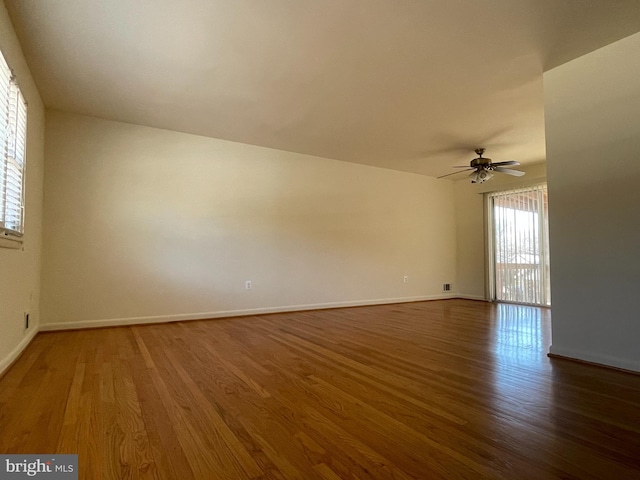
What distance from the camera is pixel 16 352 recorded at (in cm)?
269

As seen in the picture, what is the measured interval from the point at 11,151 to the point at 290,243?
3.39m

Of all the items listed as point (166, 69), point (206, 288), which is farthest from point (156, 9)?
point (206, 288)

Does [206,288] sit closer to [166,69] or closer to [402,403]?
[166,69]

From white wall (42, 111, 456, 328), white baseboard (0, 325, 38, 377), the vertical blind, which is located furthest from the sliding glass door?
the vertical blind

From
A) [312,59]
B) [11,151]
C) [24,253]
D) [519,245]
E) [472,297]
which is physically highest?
[312,59]

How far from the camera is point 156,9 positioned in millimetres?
2256

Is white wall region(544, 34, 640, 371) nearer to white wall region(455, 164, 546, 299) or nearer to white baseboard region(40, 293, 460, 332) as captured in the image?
white baseboard region(40, 293, 460, 332)

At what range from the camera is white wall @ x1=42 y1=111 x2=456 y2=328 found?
3.89 m

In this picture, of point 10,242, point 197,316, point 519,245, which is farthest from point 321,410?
point 519,245

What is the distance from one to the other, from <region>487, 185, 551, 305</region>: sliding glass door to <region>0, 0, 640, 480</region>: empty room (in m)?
0.23

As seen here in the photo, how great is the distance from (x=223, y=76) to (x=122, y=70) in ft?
2.88

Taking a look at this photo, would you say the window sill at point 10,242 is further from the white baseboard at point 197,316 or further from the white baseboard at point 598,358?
the white baseboard at point 598,358

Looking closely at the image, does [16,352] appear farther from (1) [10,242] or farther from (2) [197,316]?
(2) [197,316]

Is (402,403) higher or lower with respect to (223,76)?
lower
